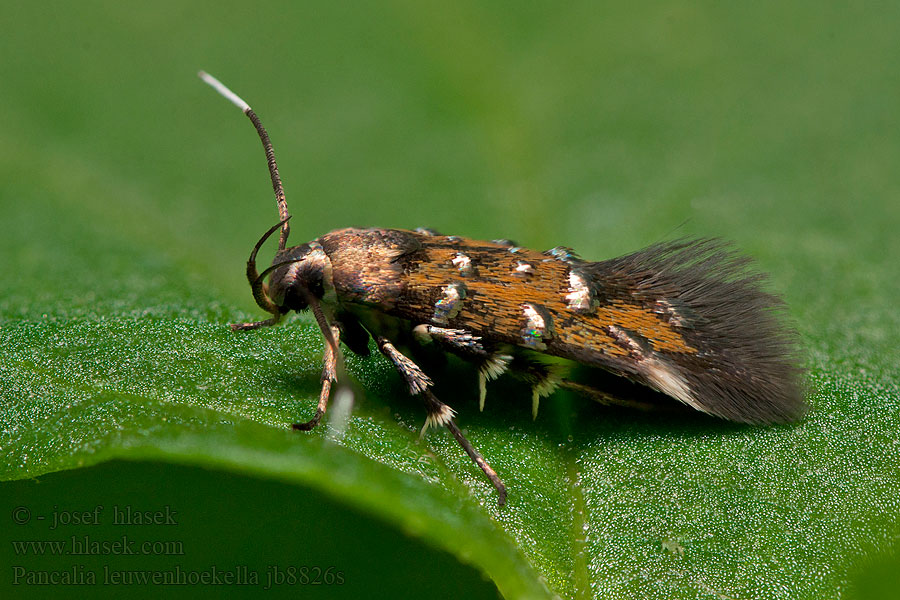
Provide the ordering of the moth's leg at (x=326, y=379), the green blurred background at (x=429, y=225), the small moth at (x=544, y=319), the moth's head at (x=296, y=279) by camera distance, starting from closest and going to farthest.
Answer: the green blurred background at (x=429, y=225), the moth's leg at (x=326, y=379), the small moth at (x=544, y=319), the moth's head at (x=296, y=279)

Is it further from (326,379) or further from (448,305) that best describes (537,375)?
(326,379)

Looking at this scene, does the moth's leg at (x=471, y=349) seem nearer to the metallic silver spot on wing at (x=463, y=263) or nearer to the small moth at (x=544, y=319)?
the small moth at (x=544, y=319)

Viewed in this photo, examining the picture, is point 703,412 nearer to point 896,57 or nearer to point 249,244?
point 249,244

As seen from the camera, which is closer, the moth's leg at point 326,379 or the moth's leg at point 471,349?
the moth's leg at point 326,379

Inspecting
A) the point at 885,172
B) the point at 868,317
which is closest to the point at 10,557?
the point at 868,317

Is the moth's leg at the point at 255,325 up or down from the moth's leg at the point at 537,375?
down

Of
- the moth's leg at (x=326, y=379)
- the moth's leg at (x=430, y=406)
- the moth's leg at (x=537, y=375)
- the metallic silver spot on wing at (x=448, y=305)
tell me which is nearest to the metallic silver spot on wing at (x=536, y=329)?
the moth's leg at (x=537, y=375)

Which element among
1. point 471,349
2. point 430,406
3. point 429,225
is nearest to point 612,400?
point 471,349
